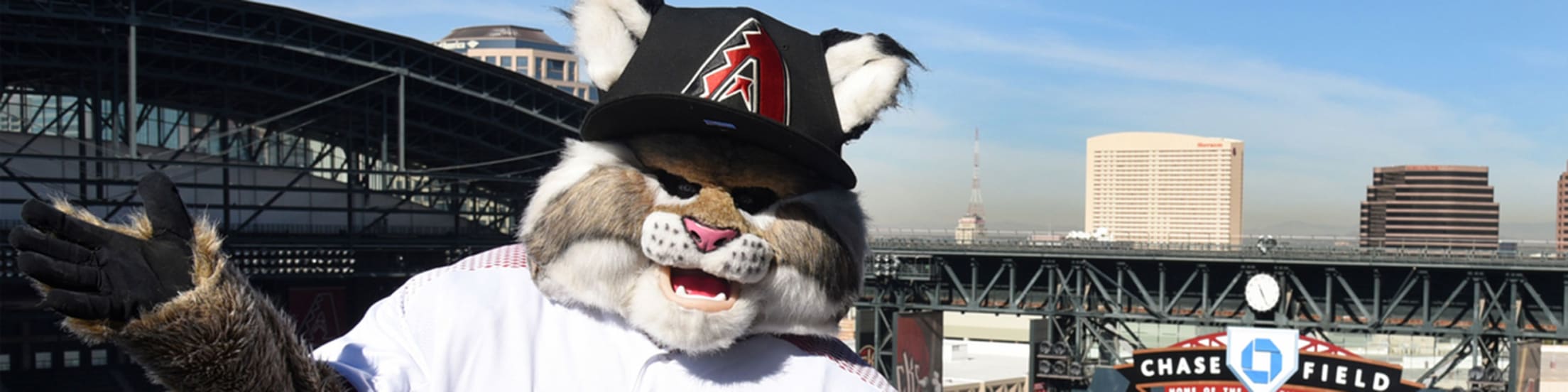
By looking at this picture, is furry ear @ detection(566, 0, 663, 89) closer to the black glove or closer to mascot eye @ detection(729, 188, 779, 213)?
mascot eye @ detection(729, 188, 779, 213)

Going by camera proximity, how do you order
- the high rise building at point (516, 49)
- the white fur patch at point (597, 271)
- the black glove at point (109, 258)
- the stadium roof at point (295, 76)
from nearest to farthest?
the black glove at point (109, 258) → the white fur patch at point (597, 271) → the stadium roof at point (295, 76) → the high rise building at point (516, 49)

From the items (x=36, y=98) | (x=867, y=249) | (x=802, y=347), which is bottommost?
(x=802, y=347)

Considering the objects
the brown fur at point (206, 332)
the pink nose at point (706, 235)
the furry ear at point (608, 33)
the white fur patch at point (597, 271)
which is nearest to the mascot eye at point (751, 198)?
the pink nose at point (706, 235)

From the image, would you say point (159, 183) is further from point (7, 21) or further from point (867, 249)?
point (7, 21)

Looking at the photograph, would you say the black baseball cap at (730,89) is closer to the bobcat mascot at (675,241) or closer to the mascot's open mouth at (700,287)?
the bobcat mascot at (675,241)

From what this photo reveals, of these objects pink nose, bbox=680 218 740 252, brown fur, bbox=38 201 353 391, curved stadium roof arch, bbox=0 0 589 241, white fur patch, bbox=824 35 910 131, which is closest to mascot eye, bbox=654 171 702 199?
pink nose, bbox=680 218 740 252

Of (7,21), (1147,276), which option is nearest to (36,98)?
(7,21)

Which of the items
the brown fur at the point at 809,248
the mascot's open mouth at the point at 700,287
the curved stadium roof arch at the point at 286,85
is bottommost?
the mascot's open mouth at the point at 700,287

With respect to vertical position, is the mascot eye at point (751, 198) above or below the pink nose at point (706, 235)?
above
